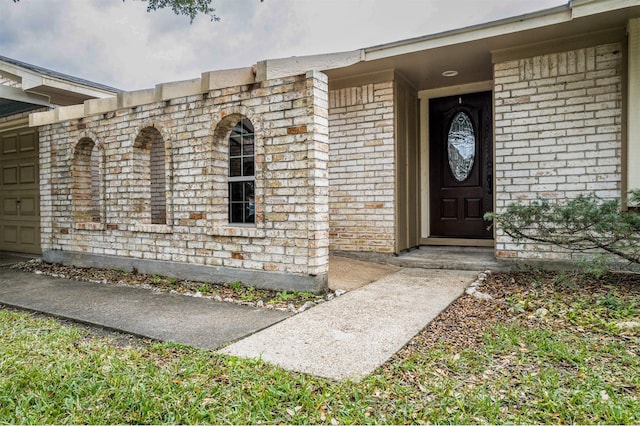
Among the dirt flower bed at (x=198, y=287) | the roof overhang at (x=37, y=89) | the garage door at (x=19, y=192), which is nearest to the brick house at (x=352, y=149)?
the dirt flower bed at (x=198, y=287)

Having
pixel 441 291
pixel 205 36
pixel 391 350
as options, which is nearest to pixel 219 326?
pixel 391 350

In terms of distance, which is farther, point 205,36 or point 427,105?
point 205,36

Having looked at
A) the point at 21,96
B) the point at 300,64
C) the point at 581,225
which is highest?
the point at 21,96

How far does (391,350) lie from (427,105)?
5439 mm

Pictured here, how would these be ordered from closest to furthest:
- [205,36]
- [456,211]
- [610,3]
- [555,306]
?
[555,306]
[610,3]
[456,211]
[205,36]

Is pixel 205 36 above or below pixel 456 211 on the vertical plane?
above

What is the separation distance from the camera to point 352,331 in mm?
A: 3090

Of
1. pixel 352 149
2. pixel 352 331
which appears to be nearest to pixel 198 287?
pixel 352 331

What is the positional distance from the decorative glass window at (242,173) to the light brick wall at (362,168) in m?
1.59

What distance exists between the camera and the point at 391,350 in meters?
2.69

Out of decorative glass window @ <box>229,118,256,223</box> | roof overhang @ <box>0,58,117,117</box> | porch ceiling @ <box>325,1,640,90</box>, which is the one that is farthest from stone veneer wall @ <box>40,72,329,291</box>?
porch ceiling @ <box>325,1,640,90</box>

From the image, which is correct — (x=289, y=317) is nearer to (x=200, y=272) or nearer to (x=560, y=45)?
(x=200, y=272)

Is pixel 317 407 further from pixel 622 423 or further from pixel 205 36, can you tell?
pixel 205 36

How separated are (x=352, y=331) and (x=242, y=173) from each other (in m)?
2.90
